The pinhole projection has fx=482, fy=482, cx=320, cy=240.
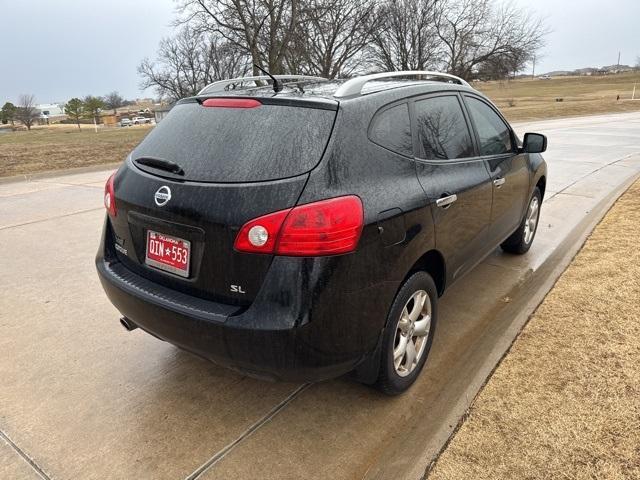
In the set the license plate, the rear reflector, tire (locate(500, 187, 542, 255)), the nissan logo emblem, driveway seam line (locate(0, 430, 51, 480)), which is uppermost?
the rear reflector

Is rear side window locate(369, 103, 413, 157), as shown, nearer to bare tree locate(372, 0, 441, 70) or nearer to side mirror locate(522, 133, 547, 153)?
side mirror locate(522, 133, 547, 153)

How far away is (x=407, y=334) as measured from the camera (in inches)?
105

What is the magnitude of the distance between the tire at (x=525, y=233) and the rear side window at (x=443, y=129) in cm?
163

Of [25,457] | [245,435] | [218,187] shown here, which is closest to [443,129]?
[218,187]

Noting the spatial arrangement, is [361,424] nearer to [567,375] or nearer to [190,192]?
[567,375]

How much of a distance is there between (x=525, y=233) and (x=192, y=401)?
3584mm

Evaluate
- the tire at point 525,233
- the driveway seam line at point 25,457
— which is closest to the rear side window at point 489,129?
the tire at point 525,233

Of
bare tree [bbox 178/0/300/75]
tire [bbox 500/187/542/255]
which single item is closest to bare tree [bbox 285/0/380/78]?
bare tree [bbox 178/0/300/75]

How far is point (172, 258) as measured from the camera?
2332mm

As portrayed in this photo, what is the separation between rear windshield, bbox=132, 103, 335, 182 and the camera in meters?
2.15

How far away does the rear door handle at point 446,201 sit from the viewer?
8.82 ft

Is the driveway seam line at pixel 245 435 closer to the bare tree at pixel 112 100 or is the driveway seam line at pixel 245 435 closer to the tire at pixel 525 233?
the tire at pixel 525 233

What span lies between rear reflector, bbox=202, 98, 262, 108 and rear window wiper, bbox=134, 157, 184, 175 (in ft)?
1.35

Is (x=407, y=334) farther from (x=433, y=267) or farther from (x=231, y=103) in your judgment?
(x=231, y=103)
